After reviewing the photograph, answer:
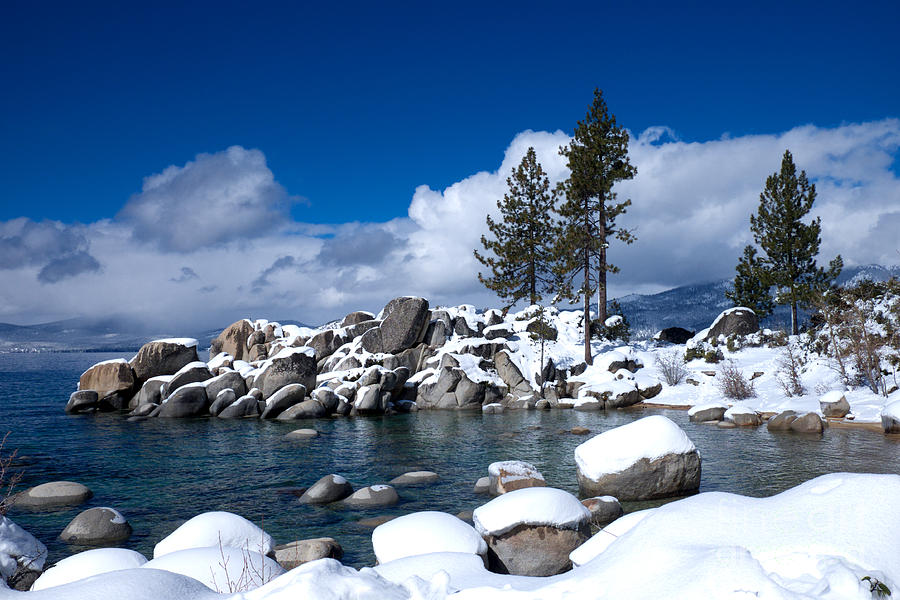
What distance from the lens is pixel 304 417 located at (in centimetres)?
3105

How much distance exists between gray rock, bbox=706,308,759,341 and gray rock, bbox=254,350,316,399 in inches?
1189

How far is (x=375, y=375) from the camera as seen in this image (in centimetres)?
3541

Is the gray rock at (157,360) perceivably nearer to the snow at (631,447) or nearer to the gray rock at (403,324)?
the gray rock at (403,324)

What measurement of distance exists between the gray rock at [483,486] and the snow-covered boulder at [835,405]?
17911 millimetres

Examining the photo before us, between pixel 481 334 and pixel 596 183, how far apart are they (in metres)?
14.4

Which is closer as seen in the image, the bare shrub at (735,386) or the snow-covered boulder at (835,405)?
the snow-covered boulder at (835,405)

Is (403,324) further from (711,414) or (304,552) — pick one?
(304,552)

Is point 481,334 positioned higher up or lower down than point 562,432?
higher up

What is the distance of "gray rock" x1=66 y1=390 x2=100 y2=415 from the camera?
111 ft

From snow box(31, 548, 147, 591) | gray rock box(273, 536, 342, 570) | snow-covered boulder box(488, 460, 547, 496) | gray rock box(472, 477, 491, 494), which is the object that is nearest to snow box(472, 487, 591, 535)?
gray rock box(273, 536, 342, 570)

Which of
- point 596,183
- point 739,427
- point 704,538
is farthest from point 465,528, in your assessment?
point 596,183

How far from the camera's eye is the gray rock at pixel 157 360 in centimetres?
3669

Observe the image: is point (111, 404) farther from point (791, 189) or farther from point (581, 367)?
point (791, 189)

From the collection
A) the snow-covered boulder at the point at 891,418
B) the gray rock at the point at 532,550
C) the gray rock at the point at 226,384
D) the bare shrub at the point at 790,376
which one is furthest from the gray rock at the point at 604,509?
the gray rock at the point at 226,384
